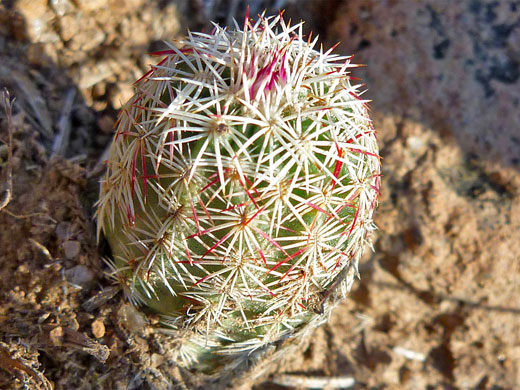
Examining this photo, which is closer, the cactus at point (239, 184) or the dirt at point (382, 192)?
the cactus at point (239, 184)

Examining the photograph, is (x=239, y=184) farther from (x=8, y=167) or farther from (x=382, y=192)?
(x=382, y=192)

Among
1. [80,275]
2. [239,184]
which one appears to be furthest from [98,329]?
[239,184]

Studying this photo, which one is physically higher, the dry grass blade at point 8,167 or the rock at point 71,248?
the dry grass blade at point 8,167

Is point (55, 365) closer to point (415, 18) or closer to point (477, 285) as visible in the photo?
point (477, 285)

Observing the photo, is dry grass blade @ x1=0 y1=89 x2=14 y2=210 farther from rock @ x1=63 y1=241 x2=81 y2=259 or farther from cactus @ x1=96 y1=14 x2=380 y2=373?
cactus @ x1=96 y1=14 x2=380 y2=373

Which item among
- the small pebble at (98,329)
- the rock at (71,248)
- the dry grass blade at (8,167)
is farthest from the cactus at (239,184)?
the dry grass blade at (8,167)

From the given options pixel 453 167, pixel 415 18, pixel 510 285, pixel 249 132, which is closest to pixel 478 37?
pixel 415 18

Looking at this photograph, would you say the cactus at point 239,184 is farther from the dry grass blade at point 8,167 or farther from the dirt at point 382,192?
the dry grass blade at point 8,167

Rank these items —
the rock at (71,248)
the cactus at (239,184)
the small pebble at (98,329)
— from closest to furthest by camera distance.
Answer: the cactus at (239,184) < the small pebble at (98,329) < the rock at (71,248)

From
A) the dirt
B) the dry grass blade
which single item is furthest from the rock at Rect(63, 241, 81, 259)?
the dry grass blade
